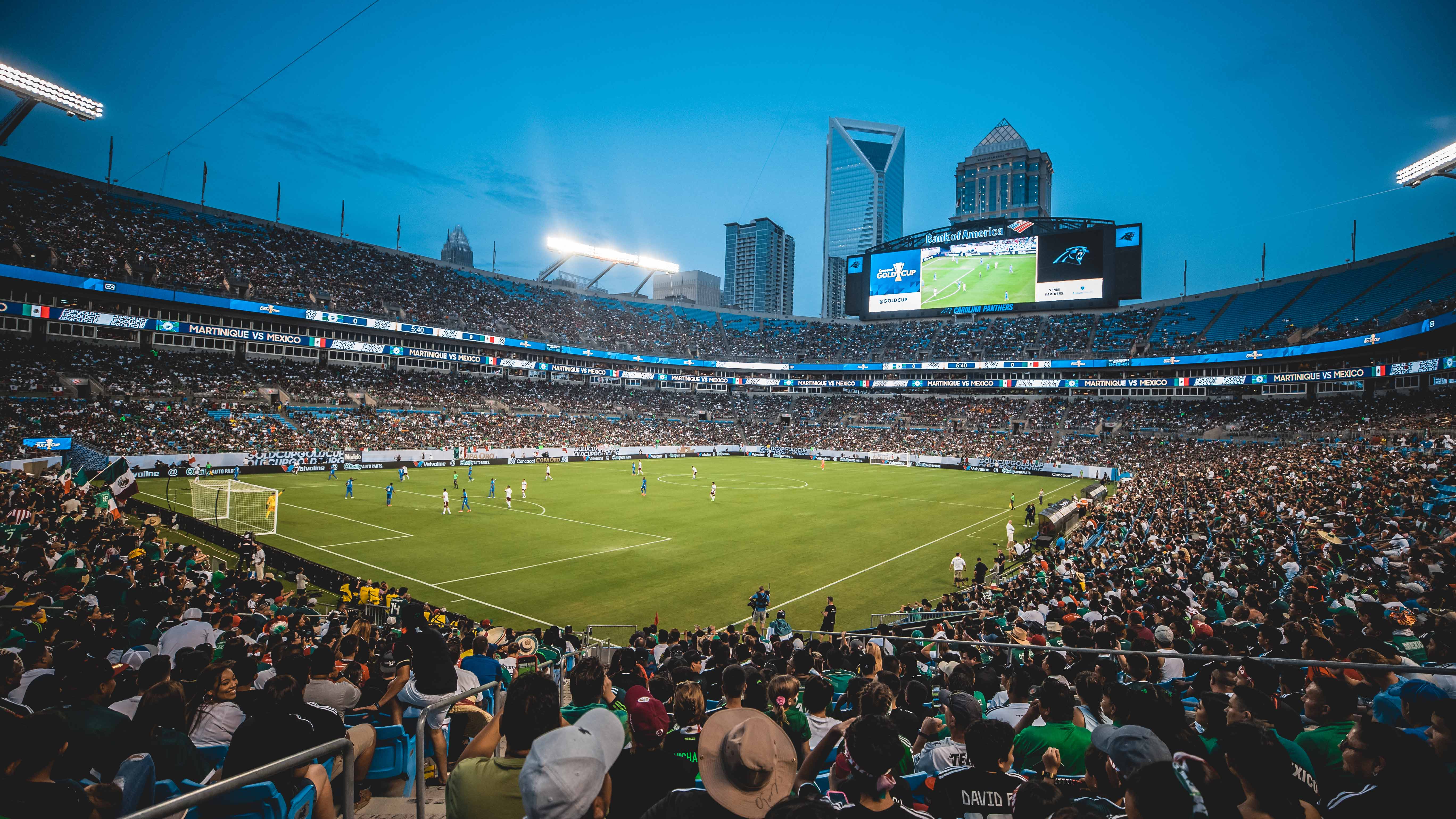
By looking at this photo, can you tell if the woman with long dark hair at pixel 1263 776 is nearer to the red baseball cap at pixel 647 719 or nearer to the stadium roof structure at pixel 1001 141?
the red baseball cap at pixel 647 719

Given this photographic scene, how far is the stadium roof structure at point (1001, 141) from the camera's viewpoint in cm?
18262

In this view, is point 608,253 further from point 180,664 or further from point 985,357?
point 180,664

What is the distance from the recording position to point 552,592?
19.8m

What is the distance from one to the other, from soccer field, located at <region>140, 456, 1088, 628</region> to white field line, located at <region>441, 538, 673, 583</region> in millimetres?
78

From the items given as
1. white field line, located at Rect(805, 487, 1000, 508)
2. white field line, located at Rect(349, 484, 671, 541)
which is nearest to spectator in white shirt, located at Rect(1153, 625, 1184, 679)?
white field line, located at Rect(349, 484, 671, 541)

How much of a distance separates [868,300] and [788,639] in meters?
63.3

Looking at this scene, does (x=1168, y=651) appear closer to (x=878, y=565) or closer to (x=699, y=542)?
(x=878, y=565)

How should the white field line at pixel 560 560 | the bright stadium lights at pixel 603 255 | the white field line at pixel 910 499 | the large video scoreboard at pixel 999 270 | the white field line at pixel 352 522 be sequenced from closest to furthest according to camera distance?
1. the white field line at pixel 560 560
2. the white field line at pixel 352 522
3. the white field line at pixel 910 499
4. the large video scoreboard at pixel 999 270
5. the bright stadium lights at pixel 603 255

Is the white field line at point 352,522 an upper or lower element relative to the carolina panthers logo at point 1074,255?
lower

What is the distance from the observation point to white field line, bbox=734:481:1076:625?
761 inches

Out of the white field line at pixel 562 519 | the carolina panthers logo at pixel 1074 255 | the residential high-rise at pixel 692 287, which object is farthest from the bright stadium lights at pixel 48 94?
the residential high-rise at pixel 692 287

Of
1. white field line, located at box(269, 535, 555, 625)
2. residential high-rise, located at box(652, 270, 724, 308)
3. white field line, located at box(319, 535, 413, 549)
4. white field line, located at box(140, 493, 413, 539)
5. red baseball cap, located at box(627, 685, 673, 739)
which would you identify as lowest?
white field line, located at box(269, 535, 555, 625)

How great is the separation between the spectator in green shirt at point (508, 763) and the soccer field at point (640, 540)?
14.7m

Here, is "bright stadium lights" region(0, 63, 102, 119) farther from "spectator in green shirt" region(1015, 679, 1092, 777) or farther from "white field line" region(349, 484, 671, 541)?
"spectator in green shirt" region(1015, 679, 1092, 777)
